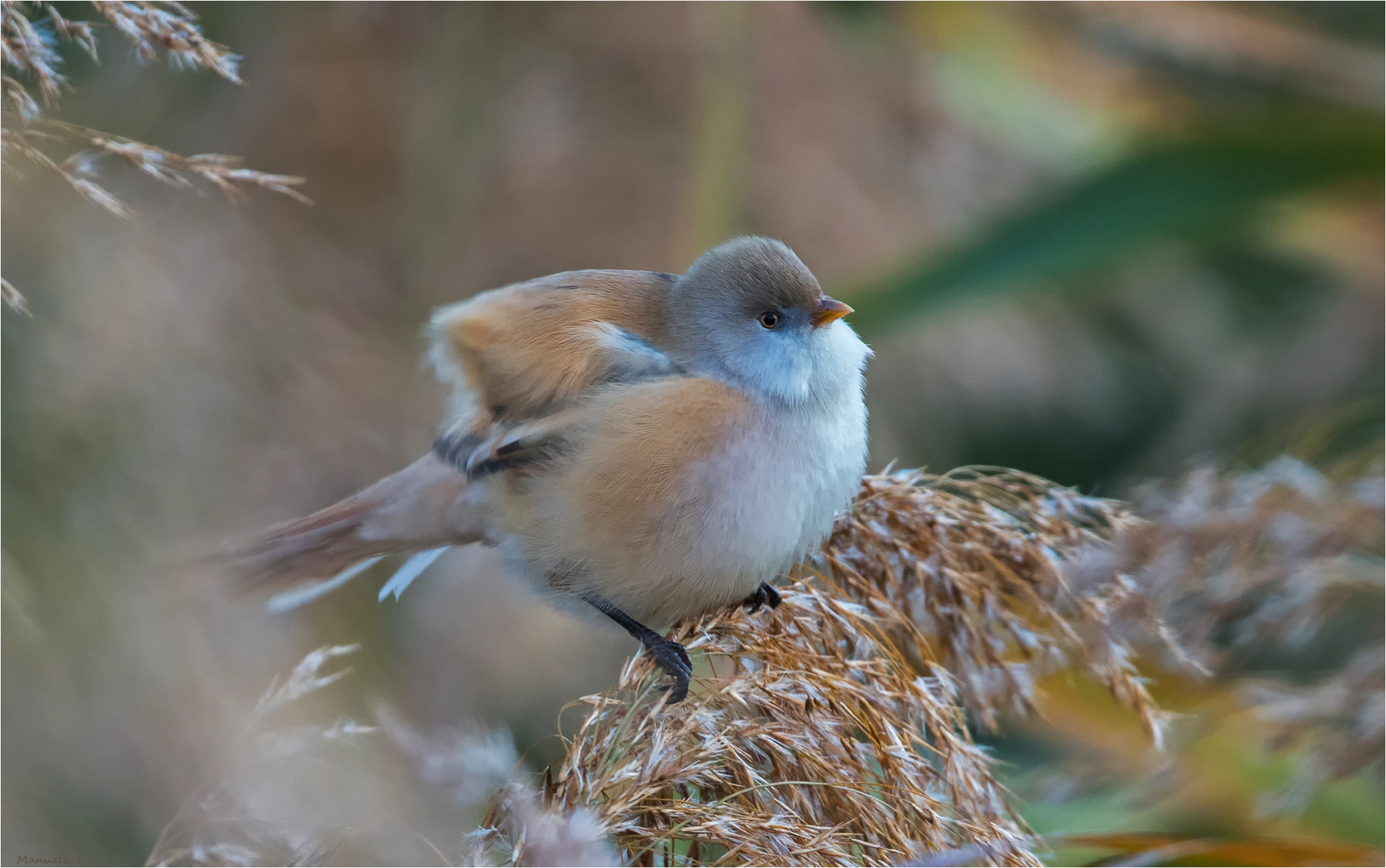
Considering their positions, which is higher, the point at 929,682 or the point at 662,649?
the point at 929,682

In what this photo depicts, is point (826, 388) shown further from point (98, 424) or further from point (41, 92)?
point (98, 424)

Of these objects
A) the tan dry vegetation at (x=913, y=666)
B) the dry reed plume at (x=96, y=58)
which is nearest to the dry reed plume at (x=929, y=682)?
the tan dry vegetation at (x=913, y=666)

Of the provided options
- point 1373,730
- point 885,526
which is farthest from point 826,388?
point 1373,730

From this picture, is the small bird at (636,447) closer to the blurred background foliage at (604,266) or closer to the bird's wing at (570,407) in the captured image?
the bird's wing at (570,407)

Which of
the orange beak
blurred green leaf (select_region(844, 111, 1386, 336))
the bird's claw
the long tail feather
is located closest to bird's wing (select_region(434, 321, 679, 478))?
the long tail feather

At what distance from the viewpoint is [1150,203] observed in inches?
85.4

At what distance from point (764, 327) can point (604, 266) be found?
203 centimetres

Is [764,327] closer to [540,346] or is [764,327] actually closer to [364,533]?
[540,346]

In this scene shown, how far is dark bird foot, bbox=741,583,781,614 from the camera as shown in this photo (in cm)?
165

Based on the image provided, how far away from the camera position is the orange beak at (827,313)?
1824mm

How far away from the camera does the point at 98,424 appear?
7.23 feet

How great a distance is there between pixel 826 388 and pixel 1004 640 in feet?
1.60

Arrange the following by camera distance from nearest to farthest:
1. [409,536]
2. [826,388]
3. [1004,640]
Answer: [1004,640]
[826,388]
[409,536]

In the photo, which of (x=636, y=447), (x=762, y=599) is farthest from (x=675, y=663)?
(x=636, y=447)
